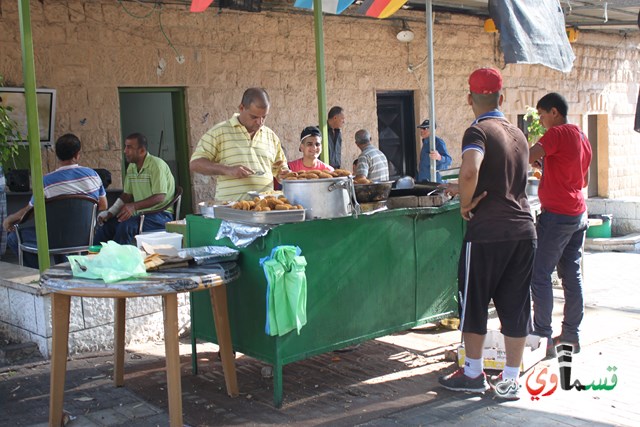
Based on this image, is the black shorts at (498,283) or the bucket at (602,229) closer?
the black shorts at (498,283)

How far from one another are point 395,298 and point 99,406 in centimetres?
199

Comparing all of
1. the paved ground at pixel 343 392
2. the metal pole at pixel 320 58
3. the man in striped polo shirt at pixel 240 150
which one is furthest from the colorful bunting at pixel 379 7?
the paved ground at pixel 343 392

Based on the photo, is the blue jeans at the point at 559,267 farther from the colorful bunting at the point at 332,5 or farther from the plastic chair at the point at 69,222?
the plastic chair at the point at 69,222

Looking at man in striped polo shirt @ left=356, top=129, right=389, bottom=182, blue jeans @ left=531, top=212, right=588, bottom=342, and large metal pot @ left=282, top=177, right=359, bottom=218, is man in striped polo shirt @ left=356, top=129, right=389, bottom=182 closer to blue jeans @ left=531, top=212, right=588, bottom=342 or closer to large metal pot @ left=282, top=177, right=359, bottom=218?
blue jeans @ left=531, top=212, right=588, bottom=342

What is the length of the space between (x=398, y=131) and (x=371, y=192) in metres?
6.92

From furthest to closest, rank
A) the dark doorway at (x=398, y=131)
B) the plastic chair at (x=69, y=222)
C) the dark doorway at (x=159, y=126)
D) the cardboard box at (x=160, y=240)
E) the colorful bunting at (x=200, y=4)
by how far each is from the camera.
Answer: the dark doorway at (x=398, y=131)
the dark doorway at (x=159, y=126)
the colorful bunting at (x=200, y=4)
the plastic chair at (x=69, y=222)
the cardboard box at (x=160, y=240)

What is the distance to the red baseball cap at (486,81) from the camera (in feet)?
14.6

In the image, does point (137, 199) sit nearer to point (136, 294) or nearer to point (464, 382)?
point (136, 294)

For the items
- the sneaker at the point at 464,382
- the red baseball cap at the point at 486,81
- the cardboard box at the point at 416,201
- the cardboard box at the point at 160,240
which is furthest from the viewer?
the cardboard box at the point at 416,201

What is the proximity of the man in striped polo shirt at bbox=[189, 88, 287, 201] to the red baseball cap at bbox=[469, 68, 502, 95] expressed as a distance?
1.60 metres

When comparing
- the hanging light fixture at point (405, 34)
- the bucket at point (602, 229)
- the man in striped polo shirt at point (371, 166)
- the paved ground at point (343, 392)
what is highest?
the hanging light fixture at point (405, 34)

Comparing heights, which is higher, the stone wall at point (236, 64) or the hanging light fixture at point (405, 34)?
the hanging light fixture at point (405, 34)

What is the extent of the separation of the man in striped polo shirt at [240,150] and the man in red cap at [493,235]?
5.24ft

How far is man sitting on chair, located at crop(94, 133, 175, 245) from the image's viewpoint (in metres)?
6.85
